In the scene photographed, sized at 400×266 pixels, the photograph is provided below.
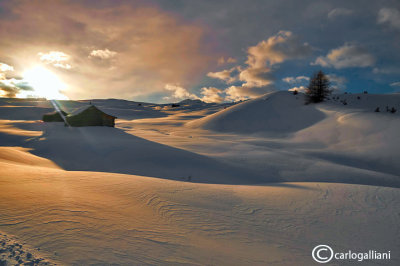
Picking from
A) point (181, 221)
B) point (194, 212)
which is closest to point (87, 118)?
point (194, 212)

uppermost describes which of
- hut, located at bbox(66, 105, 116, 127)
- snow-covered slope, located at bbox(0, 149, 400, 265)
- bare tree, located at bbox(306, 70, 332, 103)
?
bare tree, located at bbox(306, 70, 332, 103)

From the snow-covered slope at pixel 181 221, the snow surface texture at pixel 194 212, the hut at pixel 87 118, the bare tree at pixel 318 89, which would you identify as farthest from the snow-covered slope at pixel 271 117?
the snow-covered slope at pixel 181 221

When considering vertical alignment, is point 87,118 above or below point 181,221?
above

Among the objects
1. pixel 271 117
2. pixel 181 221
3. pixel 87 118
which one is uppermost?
pixel 271 117

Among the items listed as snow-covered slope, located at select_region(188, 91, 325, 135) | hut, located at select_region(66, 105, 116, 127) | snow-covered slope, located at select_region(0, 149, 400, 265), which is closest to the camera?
snow-covered slope, located at select_region(0, 149, 400, 265)

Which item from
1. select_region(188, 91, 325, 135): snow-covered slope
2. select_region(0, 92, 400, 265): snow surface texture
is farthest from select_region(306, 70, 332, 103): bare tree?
select_region(0, 92, 400, 265): snow surface texture

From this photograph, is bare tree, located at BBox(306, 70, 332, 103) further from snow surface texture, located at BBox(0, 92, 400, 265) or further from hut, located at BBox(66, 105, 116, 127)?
hut, located at BBox(66, 105, 116, 127)

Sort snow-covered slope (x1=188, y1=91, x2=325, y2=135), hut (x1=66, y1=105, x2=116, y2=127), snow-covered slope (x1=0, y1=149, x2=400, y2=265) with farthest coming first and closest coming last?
snow-covered slope (x1=188, y1=91, x2=325, y2=135) → hut (x1=66, y1=105, x2=116, y2=127) → snow-covered slope (x1=0, y1=149, x2=400, y2=265)

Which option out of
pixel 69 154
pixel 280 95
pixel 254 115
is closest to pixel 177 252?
pixel 69 154

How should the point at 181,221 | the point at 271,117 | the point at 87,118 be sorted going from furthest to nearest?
the point at 271,117 → the point at 87,118 → the point at 181,221

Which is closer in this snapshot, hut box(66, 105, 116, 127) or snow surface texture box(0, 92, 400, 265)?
snow surface texture box(0, 92, 400, 265)

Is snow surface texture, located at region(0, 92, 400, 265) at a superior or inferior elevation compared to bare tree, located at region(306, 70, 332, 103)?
inferior

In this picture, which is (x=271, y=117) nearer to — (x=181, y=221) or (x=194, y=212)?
(x=194, y=212)

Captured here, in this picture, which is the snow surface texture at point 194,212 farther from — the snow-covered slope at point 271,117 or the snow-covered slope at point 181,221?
the snow-covered slope at point 271,117
